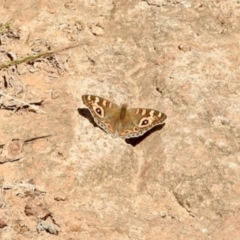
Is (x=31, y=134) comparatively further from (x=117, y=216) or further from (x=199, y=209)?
(x=199, y=209)

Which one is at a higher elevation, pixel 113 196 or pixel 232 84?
pixel 232 84

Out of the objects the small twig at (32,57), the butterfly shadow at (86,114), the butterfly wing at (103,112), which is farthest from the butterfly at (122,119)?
the small twig at (32,57)

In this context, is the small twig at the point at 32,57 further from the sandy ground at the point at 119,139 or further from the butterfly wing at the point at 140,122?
the butterfly wing at the point at 140,122

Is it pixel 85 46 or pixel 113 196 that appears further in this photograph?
pixel 85 46

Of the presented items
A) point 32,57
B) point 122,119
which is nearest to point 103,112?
point 122,119

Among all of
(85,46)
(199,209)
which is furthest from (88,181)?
(85,46)

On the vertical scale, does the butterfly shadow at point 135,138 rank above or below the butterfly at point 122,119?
below
